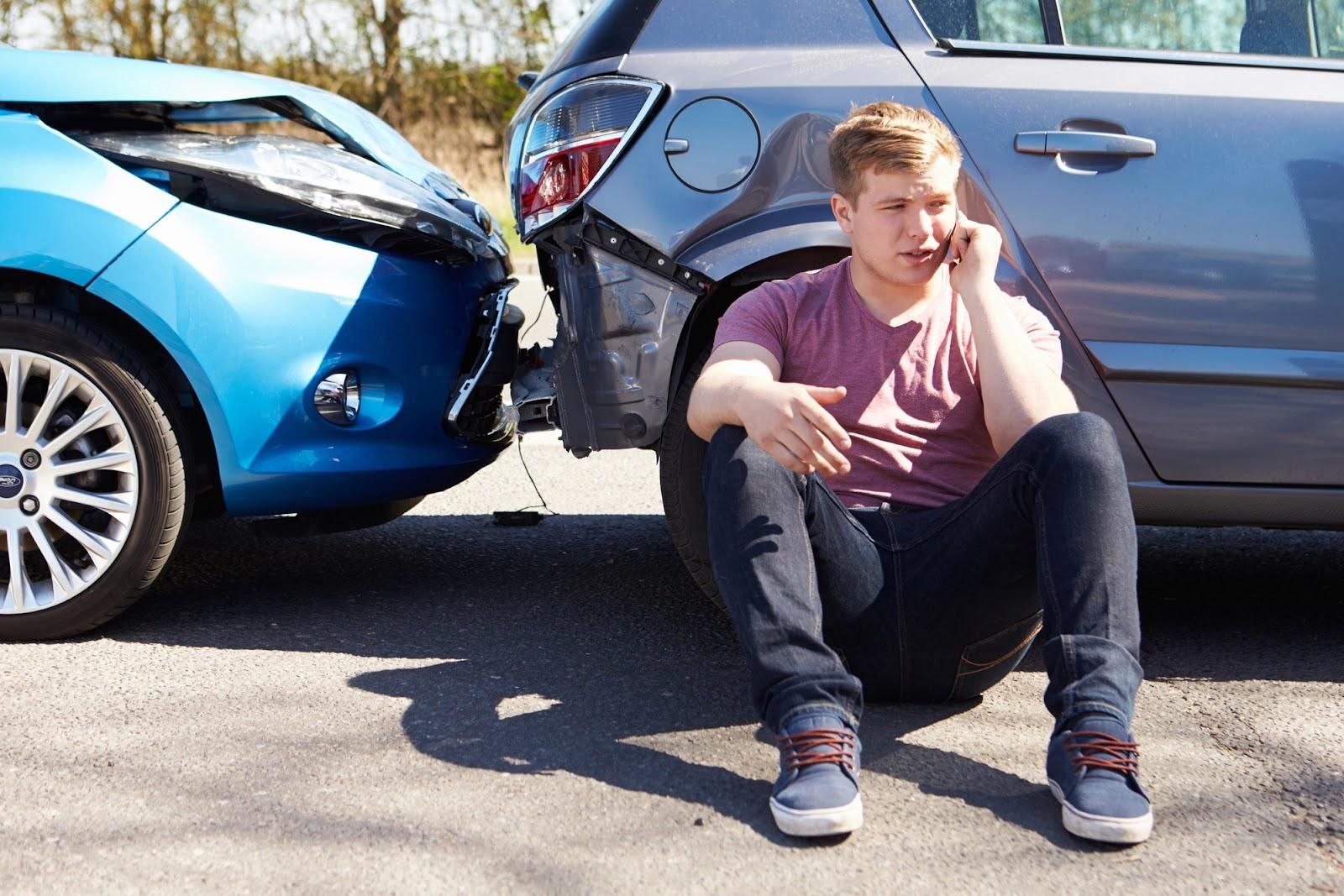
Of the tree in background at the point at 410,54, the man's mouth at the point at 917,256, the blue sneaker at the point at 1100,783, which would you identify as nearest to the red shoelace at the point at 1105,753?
the blue sneaker at the point at 1100,783

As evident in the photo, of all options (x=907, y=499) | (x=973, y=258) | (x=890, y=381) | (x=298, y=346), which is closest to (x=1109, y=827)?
(x=907, y=499)

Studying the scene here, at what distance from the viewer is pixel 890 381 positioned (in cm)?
290

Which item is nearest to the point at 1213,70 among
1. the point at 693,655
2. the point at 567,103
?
the point at 567,103

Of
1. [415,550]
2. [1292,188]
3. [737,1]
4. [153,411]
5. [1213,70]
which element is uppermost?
[737,1]

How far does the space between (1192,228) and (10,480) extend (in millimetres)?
2711

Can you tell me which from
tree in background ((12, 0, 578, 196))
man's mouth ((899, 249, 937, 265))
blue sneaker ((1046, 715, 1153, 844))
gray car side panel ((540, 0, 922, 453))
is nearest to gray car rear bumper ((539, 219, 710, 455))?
gray car side panel ((540, 0, 922, 453))

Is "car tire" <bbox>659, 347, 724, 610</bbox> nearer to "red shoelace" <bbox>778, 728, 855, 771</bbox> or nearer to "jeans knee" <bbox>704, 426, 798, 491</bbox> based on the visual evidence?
"jeans knee" <bbox>704, 426, 798, 491</bbox>

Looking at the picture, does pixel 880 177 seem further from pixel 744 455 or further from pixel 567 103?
pixel 567 103

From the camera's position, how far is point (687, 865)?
2.30 m

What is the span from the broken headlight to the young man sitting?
3.55 ft

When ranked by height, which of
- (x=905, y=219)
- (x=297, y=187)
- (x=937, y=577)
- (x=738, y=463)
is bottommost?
(x=937, y=577)

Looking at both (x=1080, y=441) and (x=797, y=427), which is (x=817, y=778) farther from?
(x=1080, y=441)

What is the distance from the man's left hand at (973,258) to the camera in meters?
2.82

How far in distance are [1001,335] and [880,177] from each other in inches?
14.9
